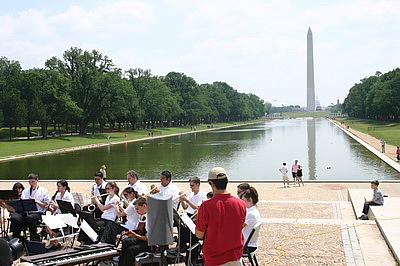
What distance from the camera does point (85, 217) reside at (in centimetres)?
899

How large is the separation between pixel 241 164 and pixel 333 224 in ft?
76.8

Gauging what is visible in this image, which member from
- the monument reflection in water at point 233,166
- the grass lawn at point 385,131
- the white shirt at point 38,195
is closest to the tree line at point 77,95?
the monument reflection in water at point 233,166

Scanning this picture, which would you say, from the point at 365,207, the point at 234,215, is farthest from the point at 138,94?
the point at 234,215

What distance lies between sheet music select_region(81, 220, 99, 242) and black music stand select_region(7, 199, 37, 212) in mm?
1902

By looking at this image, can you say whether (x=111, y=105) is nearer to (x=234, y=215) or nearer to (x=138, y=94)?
(x=138, y=94)

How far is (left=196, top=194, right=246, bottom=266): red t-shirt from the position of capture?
16.5 feet

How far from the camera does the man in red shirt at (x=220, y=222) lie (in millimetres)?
5047

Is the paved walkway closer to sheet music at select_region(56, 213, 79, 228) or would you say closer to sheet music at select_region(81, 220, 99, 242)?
sheet music at select_region(81, 220, 99, 242)

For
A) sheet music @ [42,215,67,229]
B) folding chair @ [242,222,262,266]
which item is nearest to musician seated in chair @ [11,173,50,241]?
sheet music @ [42,215,67,229]

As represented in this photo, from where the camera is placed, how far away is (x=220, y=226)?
5.06 meters

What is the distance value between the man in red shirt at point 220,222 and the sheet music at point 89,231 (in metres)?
4.08

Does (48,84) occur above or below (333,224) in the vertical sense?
above

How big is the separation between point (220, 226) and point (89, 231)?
439cm

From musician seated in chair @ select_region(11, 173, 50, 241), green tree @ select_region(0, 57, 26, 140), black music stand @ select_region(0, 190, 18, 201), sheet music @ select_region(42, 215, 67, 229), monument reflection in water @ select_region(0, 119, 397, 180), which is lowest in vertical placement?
monument reflection in water @ select_region(0, 119, 397, 180)
